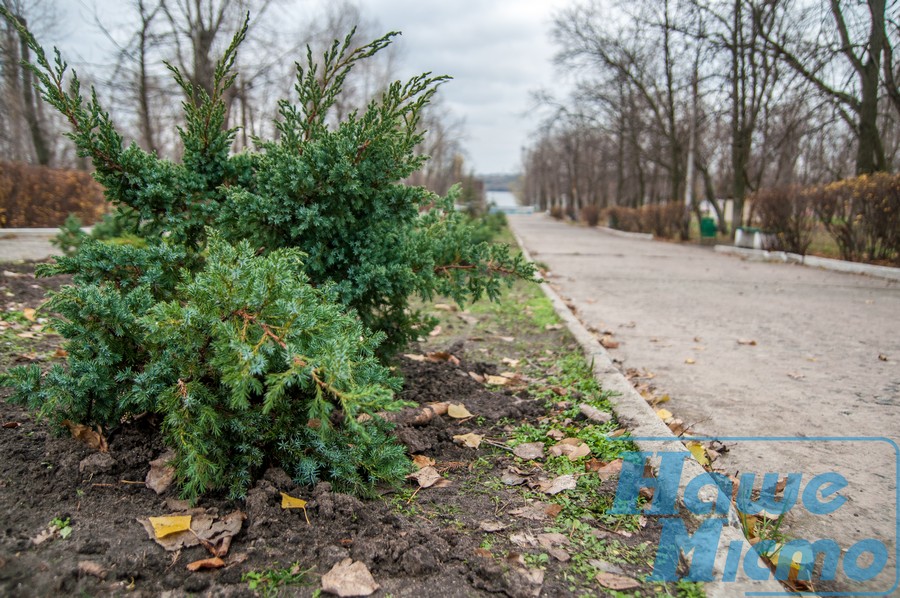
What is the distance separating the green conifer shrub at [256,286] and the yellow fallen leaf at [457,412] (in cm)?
48

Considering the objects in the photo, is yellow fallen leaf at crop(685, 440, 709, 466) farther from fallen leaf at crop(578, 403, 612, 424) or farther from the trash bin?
the trash bin

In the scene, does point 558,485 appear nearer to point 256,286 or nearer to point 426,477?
point 426,477

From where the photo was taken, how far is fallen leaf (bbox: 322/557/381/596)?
1.66 meters

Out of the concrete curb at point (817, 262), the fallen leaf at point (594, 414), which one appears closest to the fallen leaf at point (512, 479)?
the fallen leaf at point (594, 414)

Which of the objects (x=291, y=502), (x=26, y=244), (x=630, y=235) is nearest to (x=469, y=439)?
(x=291, y=502)

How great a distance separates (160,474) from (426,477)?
1015 mm

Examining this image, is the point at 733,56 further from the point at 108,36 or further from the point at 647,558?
the point at 647,558

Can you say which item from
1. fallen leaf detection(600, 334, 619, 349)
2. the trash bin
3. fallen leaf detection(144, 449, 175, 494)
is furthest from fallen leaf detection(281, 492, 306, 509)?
the trash bin

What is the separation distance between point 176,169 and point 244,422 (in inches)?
57.8

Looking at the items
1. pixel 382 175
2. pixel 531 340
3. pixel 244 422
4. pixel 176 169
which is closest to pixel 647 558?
pixel 244 422

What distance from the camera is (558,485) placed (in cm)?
243

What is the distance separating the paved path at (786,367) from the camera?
2674 mm

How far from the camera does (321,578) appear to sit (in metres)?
1.70

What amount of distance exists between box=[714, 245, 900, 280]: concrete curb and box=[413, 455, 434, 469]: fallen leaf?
11.4 meters
